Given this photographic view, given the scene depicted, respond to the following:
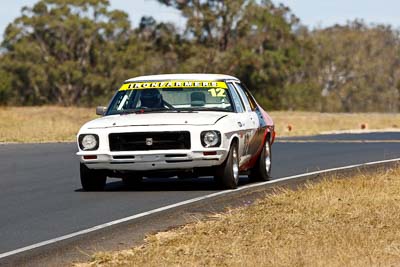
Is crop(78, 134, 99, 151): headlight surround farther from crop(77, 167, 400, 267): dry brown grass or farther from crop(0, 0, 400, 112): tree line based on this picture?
crop(0, 0, 400, 112): tree line

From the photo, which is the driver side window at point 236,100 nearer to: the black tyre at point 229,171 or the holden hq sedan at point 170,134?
the holden hq sedan at point 170,134

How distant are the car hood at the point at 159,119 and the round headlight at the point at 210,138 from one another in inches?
5.9

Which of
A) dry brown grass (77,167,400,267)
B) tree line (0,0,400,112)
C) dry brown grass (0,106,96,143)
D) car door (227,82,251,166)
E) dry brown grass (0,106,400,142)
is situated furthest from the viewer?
Result: tree line (0,0,400,112)

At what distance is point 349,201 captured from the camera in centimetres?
1302

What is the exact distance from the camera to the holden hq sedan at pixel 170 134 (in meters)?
14.9

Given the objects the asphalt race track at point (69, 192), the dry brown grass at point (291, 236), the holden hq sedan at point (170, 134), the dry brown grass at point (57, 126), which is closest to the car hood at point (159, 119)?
the holden hq sedan at point (170, 134)

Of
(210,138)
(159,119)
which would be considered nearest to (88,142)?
(159,119)

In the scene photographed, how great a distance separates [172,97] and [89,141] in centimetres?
173

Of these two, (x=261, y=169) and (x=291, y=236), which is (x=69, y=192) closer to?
(x=261, y=169)

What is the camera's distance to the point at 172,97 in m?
16.3

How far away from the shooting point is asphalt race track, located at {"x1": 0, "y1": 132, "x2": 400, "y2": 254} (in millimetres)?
11844

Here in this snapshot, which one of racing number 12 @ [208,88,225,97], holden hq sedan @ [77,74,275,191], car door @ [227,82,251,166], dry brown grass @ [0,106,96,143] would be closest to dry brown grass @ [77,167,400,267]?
holden hq sedan @ [77,74,275,191]

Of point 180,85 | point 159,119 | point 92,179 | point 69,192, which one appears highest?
point 180,85

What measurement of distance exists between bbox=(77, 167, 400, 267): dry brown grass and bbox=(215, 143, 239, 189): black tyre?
1377mm
